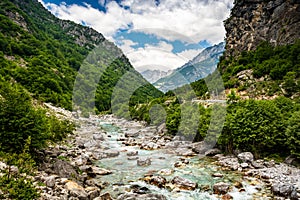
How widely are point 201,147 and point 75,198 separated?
22.1 metres

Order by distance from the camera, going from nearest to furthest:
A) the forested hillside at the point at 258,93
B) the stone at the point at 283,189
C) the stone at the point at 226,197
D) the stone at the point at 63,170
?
the stone at the point at 226,197
the stone at the point at 283,189
the stone at the point at 63,170
the forested hillside at the point at 258,93

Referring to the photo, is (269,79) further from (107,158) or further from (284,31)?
(107,158)

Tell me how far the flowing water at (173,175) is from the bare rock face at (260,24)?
50023 millimetres

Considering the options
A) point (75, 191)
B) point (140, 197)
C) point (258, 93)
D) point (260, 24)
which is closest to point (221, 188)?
point (140, 197)

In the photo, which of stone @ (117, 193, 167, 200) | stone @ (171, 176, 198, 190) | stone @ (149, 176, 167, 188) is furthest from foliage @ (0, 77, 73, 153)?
stone @ (171, 176, 198, 190)

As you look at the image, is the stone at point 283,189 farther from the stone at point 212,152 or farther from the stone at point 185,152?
the stone at point 185,152

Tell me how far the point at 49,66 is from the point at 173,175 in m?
84.3

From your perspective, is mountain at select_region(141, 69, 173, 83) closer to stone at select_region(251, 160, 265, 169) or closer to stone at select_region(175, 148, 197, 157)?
stone at select_region(175, 148, 197, 157)

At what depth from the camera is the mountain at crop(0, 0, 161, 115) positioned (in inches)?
2481

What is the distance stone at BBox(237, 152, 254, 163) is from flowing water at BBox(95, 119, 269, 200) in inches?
122

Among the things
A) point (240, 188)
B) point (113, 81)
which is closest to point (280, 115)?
point (240, 188)

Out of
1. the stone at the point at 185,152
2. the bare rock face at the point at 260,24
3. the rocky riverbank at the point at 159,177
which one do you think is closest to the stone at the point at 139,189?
the rocky riverbank at the point at 159,177

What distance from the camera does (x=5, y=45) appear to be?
7462 centimetres

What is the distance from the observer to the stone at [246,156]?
26.0 metres
